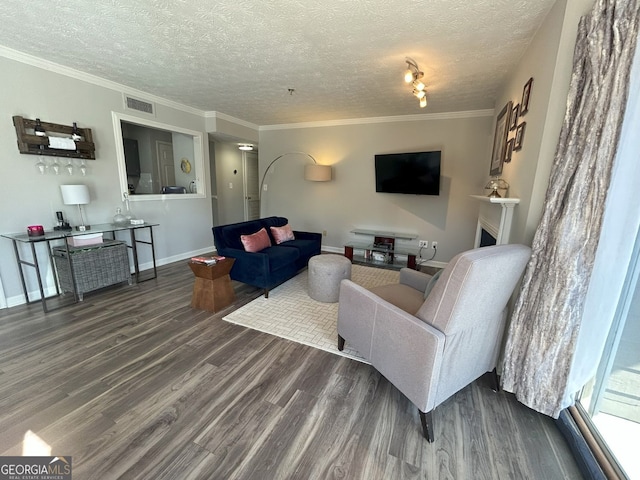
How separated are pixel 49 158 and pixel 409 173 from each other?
4.61 meters

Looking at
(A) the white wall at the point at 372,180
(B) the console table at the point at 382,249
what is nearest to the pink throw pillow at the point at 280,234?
(B) the console table at the point at 382,249

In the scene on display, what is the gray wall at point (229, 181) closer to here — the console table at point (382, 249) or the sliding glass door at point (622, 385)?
the console table at point (382, 249)

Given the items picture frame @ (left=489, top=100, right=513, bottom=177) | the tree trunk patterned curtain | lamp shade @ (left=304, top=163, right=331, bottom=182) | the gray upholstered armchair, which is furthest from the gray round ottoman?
lamp shade @ (left=304, top=163, right=331, bottom=182)

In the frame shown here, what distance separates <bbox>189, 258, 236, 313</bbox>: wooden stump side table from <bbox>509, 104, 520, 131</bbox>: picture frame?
300 centimetres

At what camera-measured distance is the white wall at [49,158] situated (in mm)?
2570

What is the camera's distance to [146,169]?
4863 mm

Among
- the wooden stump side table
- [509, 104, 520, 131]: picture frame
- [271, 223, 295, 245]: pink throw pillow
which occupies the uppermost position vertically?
[509, 104, 520, 131]: picture frame

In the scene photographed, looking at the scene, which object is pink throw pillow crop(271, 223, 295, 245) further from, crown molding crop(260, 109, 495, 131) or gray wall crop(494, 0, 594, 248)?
gray wall crop(494, 0, 594, 248)

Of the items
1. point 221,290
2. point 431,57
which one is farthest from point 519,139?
point 221,290

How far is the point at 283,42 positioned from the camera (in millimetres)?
2211

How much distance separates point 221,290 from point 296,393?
1491mm

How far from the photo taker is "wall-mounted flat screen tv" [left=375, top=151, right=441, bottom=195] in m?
4.12

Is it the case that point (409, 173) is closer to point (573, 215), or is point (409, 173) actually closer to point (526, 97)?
point (526, 97)

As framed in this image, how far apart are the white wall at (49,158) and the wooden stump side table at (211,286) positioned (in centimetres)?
174
